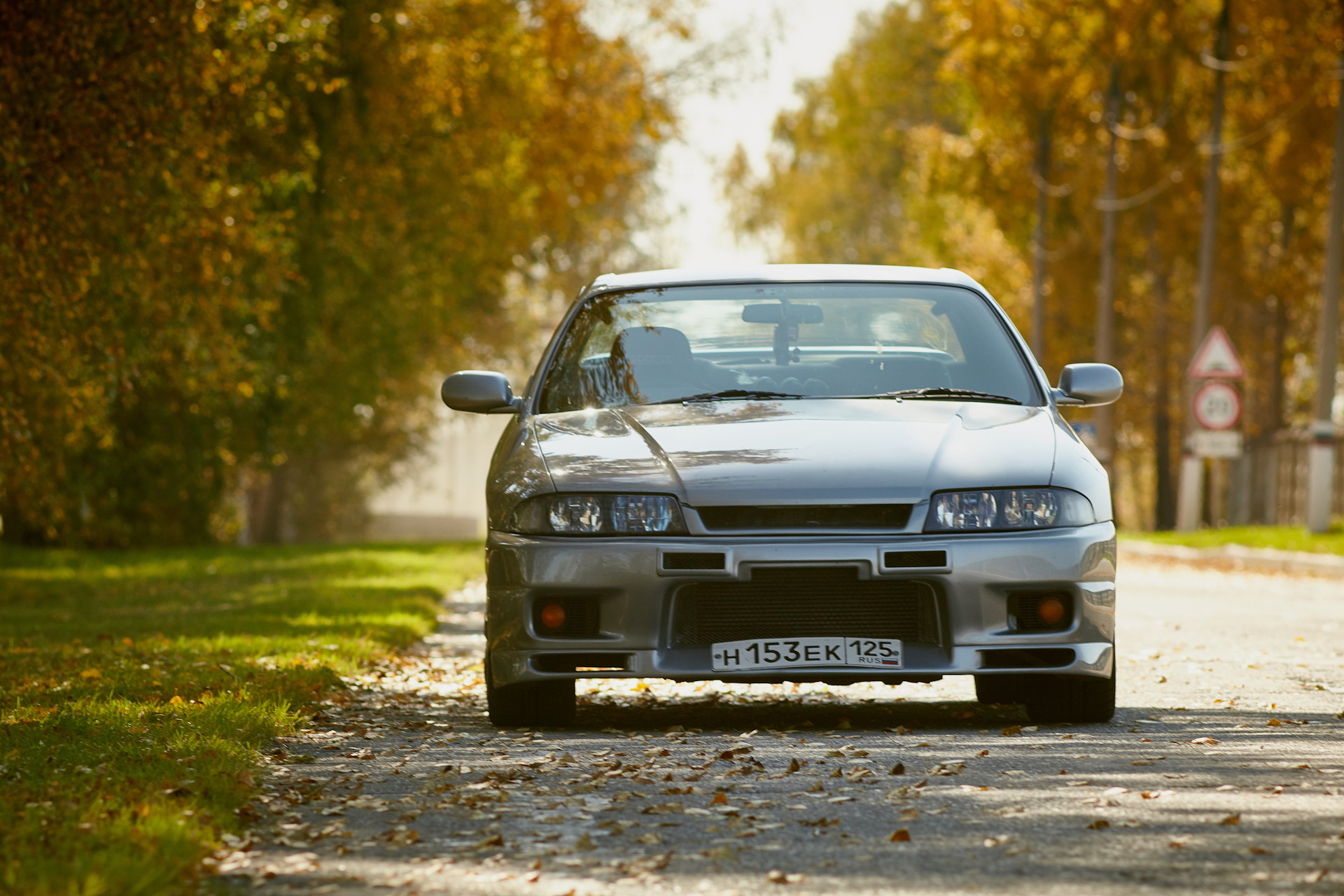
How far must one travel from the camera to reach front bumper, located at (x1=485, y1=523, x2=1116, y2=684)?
688 centimetres

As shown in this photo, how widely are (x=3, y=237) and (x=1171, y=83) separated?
91.6 feet

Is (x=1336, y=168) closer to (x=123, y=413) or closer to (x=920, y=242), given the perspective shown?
(x=123, y=413)

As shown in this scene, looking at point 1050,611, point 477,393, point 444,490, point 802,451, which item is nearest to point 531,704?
point 802,451

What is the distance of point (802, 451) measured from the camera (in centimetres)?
710

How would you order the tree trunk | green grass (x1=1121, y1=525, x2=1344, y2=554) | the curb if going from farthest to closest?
the tree trunk, green grass (x1=1121, y1=525, x2=1344, y2=554), the curb

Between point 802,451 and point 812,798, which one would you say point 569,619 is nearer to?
point 802,451

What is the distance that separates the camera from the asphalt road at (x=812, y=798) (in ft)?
14.9

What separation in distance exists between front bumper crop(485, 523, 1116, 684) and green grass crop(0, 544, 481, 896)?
3.59ft

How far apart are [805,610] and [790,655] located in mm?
169

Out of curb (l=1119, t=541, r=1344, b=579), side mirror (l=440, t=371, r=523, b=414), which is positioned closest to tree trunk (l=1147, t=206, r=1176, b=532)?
curb (l=1119, t=541, r=1344, b=579)

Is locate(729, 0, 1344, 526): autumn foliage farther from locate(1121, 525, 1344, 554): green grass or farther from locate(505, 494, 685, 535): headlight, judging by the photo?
locate(505, 494, 685, 535): headlight

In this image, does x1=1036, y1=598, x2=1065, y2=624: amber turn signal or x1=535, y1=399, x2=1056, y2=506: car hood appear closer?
x1=535, y1=399, x2=1056, y2=506: car hood

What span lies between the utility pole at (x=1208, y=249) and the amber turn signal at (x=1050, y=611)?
24.8 metres

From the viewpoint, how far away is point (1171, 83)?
117 ft
